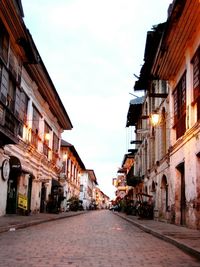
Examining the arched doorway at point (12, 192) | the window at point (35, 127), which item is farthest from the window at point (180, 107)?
the window at point (35, 127)

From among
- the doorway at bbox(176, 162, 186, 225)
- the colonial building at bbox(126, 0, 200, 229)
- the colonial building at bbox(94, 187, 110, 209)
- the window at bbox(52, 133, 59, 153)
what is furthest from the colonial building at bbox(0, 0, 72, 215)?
the colonial building at bbox(94, 187, 110, 209)

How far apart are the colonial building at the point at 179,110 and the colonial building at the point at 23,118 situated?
231 inches

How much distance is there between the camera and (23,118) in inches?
890

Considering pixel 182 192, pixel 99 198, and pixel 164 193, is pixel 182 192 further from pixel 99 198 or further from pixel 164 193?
pixel 99 198

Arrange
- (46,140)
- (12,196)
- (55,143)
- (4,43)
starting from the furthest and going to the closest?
(55,143) < (46,140) < (12,196) < (4,43)

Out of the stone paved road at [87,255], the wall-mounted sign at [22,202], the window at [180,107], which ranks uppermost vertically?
the window at [180,107]

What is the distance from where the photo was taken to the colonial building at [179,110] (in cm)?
1470

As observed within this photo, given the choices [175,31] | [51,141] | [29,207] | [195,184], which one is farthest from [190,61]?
[51,141]

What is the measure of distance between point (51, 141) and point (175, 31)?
63.9 ft

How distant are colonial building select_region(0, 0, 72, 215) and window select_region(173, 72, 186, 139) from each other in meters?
6.84

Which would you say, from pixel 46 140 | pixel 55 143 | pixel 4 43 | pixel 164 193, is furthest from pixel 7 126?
pixel 55 143

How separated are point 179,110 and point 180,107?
234 mm

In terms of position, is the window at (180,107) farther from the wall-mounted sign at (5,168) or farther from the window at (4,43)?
the wall-mounted sign at (5,168)

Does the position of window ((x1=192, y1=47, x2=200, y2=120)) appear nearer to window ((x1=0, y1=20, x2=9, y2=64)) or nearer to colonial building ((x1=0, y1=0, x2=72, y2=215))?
colonial building ((x1=0, y1=0, x2=72, y2=215))
